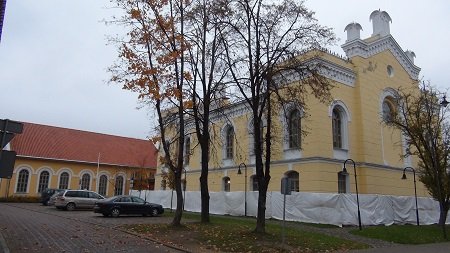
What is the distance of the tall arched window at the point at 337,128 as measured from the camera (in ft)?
92.7

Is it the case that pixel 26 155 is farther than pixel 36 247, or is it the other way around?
pixel 26 155

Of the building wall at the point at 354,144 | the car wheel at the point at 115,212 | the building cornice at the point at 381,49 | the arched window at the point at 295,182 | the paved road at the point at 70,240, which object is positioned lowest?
the paved road at the point at 70,240

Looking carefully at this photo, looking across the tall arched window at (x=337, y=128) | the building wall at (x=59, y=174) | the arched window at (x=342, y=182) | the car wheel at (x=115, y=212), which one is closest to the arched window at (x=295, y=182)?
the arched window at (x=342, y=182)

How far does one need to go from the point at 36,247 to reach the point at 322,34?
13.3m

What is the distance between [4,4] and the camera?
6934 mm

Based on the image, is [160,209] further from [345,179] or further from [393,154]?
[393,154]

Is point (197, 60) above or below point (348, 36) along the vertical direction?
below

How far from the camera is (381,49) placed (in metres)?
31.8

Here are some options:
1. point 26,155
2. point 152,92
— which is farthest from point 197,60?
point 26,155

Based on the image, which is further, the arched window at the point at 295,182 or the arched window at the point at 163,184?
the arched window at the point at 163,184

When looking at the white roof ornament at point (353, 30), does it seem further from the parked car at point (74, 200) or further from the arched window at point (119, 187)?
the arched window at point (119, 187)

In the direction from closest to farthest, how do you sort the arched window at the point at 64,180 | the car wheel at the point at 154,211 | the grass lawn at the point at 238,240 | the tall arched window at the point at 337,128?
the grass lawn at the point at 238,240, the car wheel at the point at 154,211, the tall arched window at the point at 337,128, the arched window at the point at 64,180

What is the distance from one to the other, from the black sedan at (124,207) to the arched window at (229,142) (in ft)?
30.7

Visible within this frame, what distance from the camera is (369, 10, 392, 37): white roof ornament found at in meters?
32.4
